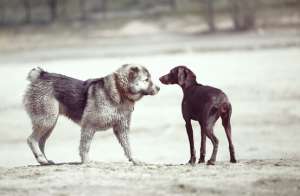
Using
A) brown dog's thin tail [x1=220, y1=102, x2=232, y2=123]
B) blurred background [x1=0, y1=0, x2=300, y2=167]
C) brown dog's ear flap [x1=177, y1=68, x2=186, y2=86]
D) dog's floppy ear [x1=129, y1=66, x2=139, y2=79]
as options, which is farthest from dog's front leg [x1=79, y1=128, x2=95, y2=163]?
blurred background [x1=0, y1=0, x2=300, y2=167]

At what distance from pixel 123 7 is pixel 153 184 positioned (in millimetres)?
22722

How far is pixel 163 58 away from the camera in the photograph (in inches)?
921

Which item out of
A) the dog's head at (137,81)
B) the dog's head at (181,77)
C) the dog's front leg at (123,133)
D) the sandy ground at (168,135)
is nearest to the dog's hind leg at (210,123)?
the sandy ground at (168,135)

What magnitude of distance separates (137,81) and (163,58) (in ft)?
48.1

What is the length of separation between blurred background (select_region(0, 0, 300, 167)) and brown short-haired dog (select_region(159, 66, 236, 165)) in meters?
3.32

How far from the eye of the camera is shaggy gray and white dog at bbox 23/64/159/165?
8.81 m

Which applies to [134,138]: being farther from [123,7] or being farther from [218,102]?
[123,7]

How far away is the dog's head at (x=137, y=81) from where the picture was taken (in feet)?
28.7

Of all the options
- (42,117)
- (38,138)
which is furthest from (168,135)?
(42,117)

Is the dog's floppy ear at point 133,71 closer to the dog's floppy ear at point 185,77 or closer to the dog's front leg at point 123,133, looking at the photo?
the dog's floppy ear at point 185,77

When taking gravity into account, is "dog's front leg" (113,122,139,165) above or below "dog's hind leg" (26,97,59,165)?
below

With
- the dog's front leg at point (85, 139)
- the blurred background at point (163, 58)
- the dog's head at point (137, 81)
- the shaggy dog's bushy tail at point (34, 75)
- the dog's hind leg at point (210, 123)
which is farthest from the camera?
the blurred background at point (163, 58)

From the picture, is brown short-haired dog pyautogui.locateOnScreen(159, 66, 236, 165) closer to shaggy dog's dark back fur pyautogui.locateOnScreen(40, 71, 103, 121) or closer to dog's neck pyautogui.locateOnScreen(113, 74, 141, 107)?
dog's neck pyautogui.locateOnScreen(113, 74, 141, 107)

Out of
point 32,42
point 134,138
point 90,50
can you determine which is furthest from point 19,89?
point 32,42
